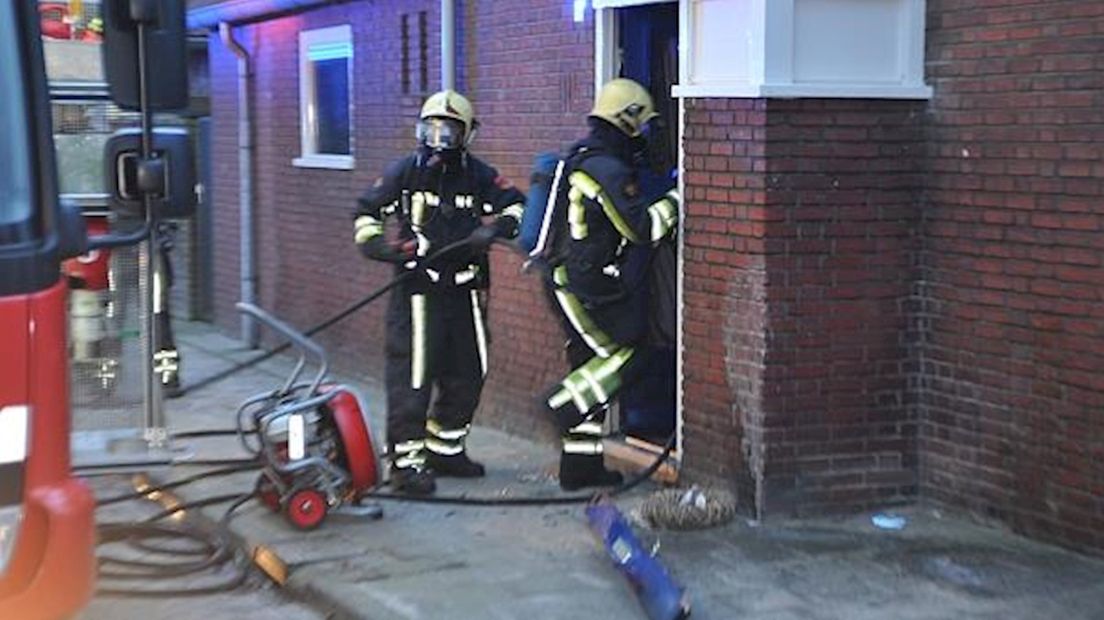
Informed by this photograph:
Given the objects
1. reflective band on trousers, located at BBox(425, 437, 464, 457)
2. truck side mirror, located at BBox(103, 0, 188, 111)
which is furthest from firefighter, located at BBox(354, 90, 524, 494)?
truck side mirror, located at BBox(103, 0, 188, 111)

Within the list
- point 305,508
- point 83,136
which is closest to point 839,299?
point 305,508

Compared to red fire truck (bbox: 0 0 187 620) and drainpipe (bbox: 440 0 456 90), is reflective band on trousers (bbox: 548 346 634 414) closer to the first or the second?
drainpipe (bbox: 440 0 456 90)

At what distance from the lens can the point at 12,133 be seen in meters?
4.17

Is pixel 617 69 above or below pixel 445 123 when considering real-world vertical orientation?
above

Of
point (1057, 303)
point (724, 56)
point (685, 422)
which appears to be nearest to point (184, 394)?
point (685, 422)

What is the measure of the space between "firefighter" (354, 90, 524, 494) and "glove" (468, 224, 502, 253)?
25 mm

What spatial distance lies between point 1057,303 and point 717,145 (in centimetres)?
167

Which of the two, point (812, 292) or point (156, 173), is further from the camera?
point (812, 292)

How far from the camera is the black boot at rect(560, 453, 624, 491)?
25.5 feet

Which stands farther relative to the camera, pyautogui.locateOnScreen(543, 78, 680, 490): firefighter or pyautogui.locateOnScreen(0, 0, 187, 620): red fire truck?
pyautogui.locateOnScreen(543, 78, 680, 490): firefighter

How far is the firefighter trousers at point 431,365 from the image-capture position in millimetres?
7941

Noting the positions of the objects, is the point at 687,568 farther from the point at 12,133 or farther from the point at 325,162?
the point at 325,162

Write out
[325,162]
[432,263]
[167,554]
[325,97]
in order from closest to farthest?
[167,554] < [432,263] < [325,162] < [325,97]

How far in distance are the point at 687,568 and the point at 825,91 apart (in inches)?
85.1
